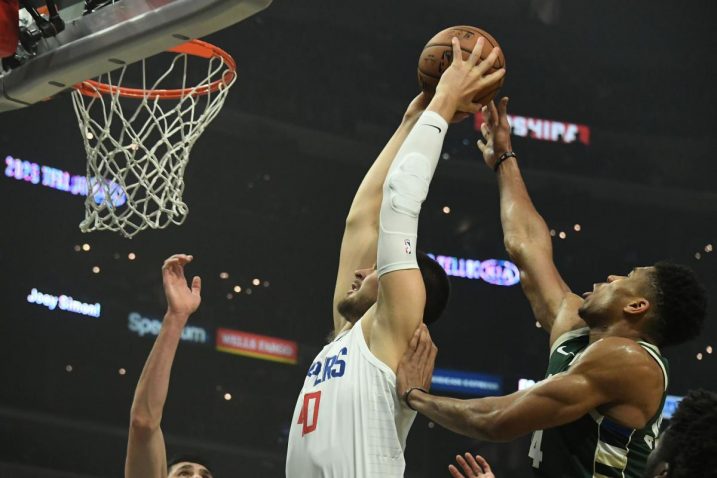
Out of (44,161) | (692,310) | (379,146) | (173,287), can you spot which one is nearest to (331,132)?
(379,146)

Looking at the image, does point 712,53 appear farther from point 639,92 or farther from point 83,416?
point 83,416

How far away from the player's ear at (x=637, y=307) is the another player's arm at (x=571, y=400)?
0.20 m

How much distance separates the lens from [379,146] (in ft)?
34.2

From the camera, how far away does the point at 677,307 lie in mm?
3111

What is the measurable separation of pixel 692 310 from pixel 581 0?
8873 mm

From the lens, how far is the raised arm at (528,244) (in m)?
3.60

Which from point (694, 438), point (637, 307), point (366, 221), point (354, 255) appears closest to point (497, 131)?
point (366, 221)

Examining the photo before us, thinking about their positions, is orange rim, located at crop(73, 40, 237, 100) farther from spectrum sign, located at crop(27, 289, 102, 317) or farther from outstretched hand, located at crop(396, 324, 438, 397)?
spectrum sign, located at crop(27, 289, 102, 317)

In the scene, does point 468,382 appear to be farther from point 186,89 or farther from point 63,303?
point 186,89

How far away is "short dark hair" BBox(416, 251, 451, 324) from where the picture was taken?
3236mm

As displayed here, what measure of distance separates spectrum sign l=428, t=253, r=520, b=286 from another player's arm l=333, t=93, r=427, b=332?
22.2 feet

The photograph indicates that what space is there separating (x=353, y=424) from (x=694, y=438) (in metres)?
1.01

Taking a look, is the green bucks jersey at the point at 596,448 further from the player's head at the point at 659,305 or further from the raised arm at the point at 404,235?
the raised arm at the point at 404,235

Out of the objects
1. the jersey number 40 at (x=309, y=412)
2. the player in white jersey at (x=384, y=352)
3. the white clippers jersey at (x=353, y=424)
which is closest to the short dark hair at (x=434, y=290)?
the player in white jersey at (x=384, y=352)
